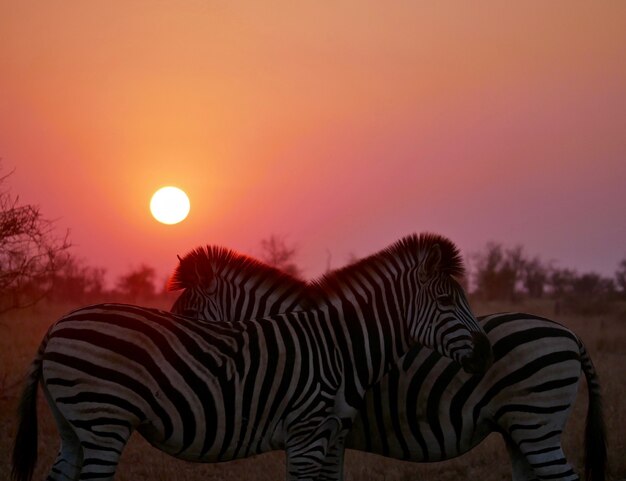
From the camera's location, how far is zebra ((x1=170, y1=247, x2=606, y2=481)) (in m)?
5.97

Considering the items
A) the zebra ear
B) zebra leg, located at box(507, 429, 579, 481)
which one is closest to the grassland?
zebra leg, located at box(507, 429, 579, 481)

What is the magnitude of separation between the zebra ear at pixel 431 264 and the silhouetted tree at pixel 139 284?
37.3m

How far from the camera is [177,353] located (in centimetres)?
548

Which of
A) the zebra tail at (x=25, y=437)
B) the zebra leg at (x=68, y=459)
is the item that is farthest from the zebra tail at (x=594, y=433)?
the zebra tail at (x=25, y=437)

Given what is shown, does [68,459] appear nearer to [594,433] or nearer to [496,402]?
[496,402]

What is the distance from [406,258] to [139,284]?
133ft

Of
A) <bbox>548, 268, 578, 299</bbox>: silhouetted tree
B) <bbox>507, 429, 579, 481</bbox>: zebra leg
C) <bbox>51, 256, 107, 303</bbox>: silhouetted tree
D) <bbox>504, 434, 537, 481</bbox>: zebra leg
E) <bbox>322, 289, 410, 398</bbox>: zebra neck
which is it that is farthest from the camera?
<bbox>548, 268, 578, 299</bbox>: silhouetted tree

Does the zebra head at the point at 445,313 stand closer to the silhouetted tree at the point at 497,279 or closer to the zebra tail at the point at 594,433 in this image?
the zebra tail at the point at 594,433

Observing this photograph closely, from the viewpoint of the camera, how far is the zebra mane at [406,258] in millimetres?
6238

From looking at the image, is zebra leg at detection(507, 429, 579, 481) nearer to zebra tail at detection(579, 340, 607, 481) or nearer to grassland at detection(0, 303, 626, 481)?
zebra tail at detection(579, 340, 607, 481)

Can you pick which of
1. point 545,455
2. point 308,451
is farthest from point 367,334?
point 545,455

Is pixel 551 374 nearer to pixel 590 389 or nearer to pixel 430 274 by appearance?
pixel 590 389

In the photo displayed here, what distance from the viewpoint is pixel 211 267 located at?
A: 7141mm

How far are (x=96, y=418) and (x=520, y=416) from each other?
2983 mm
